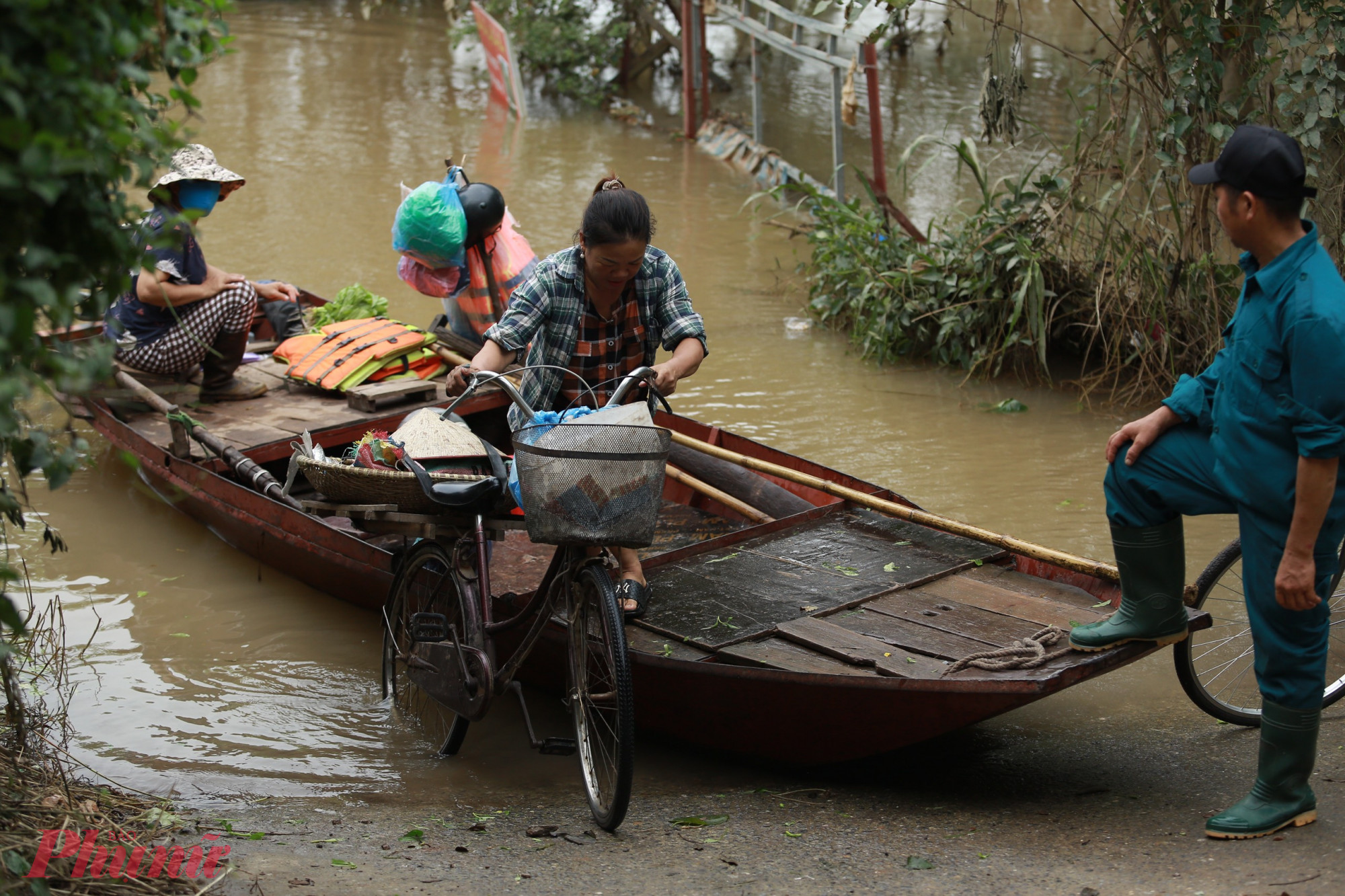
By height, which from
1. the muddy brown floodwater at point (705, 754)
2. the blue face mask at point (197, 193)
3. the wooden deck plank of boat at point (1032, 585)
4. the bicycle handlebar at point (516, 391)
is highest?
the blue face mask at point (197, 193)

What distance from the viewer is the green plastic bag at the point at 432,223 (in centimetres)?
596

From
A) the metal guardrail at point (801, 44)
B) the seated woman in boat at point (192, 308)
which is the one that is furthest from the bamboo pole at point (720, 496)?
the metal guardrail at point (801, 44)

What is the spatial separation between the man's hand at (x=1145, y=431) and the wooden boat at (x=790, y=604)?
60 centimetres

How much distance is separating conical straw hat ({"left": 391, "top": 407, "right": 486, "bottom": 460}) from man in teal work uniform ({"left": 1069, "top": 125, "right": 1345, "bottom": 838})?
2037 mm

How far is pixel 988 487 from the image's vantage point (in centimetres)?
682

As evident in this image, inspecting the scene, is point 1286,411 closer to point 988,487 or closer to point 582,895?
point 582,895

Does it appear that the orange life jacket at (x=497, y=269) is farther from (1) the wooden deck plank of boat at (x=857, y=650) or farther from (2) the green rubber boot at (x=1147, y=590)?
(2) the green rubber boot at (x=1147, y=590)

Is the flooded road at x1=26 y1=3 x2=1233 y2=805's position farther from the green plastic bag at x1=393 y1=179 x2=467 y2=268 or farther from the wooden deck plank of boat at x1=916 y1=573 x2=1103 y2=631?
the green plastic bag at x1=393 y1=179 x2=467 y2=268

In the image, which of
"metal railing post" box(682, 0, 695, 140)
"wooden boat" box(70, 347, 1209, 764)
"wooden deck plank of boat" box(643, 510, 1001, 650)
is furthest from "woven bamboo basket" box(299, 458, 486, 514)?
"metal railing post" box(682, 0, 695, 140)

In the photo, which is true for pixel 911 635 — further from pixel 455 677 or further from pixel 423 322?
pixel 423 322

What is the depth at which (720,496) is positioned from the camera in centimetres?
555

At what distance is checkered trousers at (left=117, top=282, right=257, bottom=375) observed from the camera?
6223 millimetres

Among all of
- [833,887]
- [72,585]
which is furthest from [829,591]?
[72,585]

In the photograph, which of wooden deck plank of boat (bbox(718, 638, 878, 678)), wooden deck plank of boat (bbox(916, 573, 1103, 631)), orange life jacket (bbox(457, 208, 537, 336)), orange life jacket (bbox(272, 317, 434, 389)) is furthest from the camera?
orange life jacket (bbox(272, 317, 434, 389))
